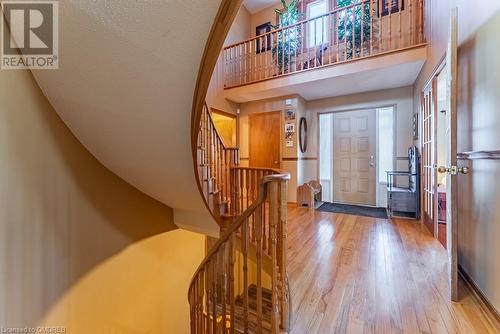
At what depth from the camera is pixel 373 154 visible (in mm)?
5066

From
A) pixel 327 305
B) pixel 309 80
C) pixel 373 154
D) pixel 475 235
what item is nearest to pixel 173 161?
pixel 327 305

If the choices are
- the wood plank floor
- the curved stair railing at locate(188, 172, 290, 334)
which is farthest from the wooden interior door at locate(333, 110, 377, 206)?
the curved stair railing at locate(188, 172, 290, 334)

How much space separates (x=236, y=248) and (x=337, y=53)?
3.40m

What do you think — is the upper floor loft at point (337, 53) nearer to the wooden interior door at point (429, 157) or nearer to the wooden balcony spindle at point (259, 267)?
the wooden interior door at point (429, 157)

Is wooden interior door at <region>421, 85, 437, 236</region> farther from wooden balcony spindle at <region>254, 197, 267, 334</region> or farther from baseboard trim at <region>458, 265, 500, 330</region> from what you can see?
wooden balcony spindle at <region>254, 197, 267, 334</region>

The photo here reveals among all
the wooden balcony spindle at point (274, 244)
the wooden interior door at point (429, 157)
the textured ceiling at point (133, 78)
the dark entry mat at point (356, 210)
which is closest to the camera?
the textured ceiling at point (133, 78)

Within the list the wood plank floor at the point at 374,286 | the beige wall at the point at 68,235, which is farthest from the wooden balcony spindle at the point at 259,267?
the beige wall at the point at 68,235

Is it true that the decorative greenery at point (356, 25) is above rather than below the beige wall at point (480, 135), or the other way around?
above

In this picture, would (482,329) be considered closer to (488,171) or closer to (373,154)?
(488,171)

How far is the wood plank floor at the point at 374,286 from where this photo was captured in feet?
4.67

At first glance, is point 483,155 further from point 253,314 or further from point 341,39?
point 341,39

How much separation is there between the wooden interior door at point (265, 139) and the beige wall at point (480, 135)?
3.20 meters

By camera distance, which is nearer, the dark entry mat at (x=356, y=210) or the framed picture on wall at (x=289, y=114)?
the dark entry mat at (x=356, y=210)

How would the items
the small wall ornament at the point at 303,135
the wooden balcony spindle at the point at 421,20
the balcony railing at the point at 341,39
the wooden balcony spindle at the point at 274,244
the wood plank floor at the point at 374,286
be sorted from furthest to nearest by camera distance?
the small wall ornament at the point at 303,135, the balcony railing at the point at 341,39, the wooden balcony spindle at the point at 421,20, the wood plank floor at the point at 374,286, the wooden balcony spindle at the point at 274,244
